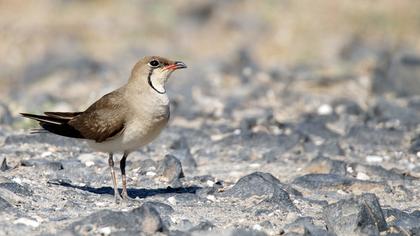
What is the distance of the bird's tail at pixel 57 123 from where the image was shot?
7.66 metres

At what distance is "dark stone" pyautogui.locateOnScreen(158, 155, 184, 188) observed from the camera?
8289 mm

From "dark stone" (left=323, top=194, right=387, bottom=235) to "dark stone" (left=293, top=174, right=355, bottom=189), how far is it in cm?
150

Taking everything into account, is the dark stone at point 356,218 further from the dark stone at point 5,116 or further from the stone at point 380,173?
the dark stone at point 5,116

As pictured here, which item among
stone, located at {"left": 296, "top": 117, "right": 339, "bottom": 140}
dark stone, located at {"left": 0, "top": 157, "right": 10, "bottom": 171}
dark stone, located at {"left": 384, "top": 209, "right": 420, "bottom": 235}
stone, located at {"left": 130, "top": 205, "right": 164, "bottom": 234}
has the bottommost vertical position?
stone, located at {"left": 296, "top": 117, "right": 339, "bottom": 140}

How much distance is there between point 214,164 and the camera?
9.39 meters

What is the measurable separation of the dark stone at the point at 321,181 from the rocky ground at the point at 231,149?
15 mm

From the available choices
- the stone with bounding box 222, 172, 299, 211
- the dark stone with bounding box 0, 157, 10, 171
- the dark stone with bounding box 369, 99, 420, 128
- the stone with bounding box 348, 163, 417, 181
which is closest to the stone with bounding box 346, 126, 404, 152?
the dark stone with bounding box 369, 99, 420, 128

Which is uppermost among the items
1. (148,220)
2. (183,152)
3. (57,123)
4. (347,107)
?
(57,123)

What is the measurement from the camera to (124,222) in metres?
6.13

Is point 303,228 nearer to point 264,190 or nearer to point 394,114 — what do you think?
point 264,190

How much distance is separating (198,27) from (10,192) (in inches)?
499

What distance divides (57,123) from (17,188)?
87cm

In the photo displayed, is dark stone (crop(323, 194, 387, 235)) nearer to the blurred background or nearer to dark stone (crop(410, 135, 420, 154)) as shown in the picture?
dark stone (crop(410, 135, 420, 154))

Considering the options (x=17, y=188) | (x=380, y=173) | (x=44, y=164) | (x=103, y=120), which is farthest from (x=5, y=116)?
(x=380, y=173)
